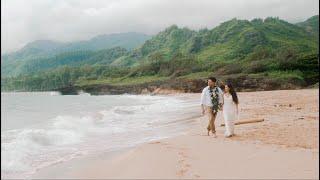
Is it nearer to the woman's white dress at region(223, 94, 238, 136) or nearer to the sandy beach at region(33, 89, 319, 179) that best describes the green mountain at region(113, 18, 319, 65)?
the woman's white dress at region(223, 94, 238, 136)

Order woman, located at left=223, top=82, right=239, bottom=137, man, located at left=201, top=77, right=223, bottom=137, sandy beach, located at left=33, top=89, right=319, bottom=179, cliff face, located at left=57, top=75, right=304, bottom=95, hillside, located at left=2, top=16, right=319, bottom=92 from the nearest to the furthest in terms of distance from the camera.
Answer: sandy beach, located at left=33, top=89, right=319, bottom=179
woman, located at left=223, top=82, right=239, bottom=137
man, located at left=201, top=77, right=223, bottom=137
cliff face, located at left=57, top=75, right=304, bottom=95
hillside, located at left=2, top=16, right=319, bottom=92

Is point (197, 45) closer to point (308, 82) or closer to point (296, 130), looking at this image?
point (308, 82)

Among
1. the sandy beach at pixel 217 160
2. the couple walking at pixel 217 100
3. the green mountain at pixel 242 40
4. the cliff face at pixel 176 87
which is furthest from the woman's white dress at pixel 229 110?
the green mountain at pixel 242 40

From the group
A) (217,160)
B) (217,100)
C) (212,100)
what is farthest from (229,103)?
(217,160)

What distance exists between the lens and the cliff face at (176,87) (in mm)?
82594

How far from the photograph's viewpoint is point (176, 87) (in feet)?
326

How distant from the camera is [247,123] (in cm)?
1759

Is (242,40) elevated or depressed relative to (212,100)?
elevated

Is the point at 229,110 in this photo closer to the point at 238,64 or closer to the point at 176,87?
the point at 176,87

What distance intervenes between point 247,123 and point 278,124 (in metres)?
1.53

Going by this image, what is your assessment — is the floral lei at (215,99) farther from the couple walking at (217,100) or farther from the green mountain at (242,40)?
the green mountain at (242,40)

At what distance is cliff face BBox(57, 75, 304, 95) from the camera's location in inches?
3252

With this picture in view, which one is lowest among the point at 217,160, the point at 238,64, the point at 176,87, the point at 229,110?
the point at 217,160

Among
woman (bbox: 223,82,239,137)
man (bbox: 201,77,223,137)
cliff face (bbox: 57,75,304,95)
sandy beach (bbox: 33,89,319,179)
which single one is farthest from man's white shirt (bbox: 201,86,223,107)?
cliff face (bbox: 57,75,304,95)
